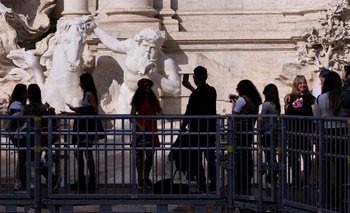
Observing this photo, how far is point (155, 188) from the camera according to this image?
12.5m

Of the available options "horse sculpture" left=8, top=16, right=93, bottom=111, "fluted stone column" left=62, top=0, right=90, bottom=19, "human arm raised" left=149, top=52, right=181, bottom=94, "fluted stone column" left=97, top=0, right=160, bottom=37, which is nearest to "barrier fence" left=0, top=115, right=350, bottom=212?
"horse sculpture" left=8, top=16, right=93, bottom=111

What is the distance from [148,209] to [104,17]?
33.4 feet

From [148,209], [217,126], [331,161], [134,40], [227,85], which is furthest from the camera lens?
[227,85]

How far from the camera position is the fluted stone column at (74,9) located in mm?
23562

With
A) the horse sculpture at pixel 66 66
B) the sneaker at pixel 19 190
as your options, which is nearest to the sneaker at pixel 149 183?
the sneaker at pixel 19 190

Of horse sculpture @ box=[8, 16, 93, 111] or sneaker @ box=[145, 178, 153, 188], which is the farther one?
horse sculpture @ box=[8, 16, 93, 111]

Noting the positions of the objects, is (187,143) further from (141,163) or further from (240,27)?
(240,27)

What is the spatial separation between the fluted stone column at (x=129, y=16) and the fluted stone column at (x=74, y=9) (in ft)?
2.72

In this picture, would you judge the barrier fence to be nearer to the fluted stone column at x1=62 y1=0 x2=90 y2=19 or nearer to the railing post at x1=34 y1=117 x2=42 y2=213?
the railing post at x1=34 y1=117 x2=42 y2=213

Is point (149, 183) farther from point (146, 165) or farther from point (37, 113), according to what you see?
point (37, 113)

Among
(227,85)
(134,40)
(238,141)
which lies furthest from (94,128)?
(227,85)

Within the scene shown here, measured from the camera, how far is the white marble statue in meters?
20.3

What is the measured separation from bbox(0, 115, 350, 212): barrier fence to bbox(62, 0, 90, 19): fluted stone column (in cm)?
1097

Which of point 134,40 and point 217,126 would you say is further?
point 134,40
